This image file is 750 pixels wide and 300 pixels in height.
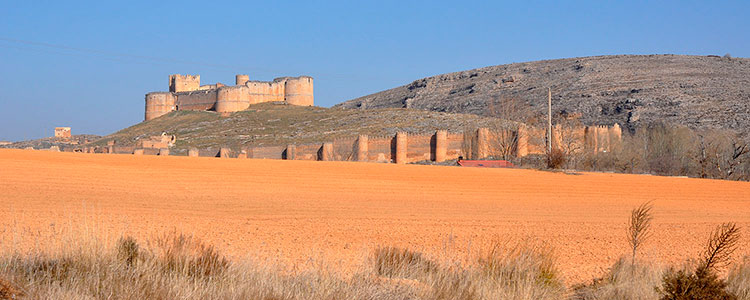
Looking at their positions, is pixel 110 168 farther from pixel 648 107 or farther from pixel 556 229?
pixel 648 107

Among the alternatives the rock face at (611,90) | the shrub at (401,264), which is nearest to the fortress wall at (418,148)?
the rock face at (611,90)

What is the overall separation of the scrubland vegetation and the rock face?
154ft

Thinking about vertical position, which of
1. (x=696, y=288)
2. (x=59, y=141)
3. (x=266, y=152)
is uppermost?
(x=59, y=141)

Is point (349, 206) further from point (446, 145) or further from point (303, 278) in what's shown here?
point (446, 145)

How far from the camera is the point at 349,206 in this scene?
48.3 feet

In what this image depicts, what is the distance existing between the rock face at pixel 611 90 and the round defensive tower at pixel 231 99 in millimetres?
24311

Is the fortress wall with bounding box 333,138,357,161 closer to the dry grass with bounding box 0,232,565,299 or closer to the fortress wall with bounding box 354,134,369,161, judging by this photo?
the fortress wall with bounding box 354,134,369,161

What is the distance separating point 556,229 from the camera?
12.6 meters

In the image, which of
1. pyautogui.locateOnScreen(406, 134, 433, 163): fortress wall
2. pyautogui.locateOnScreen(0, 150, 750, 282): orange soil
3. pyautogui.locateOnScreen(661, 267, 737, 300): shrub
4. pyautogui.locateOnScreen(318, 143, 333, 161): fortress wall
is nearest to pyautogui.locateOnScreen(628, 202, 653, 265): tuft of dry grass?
pyautogui.locateOnScreen(0, 150, 750, 282): orange soil

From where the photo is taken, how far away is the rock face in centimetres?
5959

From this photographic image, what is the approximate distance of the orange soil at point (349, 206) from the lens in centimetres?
1018

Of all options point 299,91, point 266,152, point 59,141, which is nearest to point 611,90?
point 299,91

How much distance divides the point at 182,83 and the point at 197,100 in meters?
7.85

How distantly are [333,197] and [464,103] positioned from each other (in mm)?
71611
